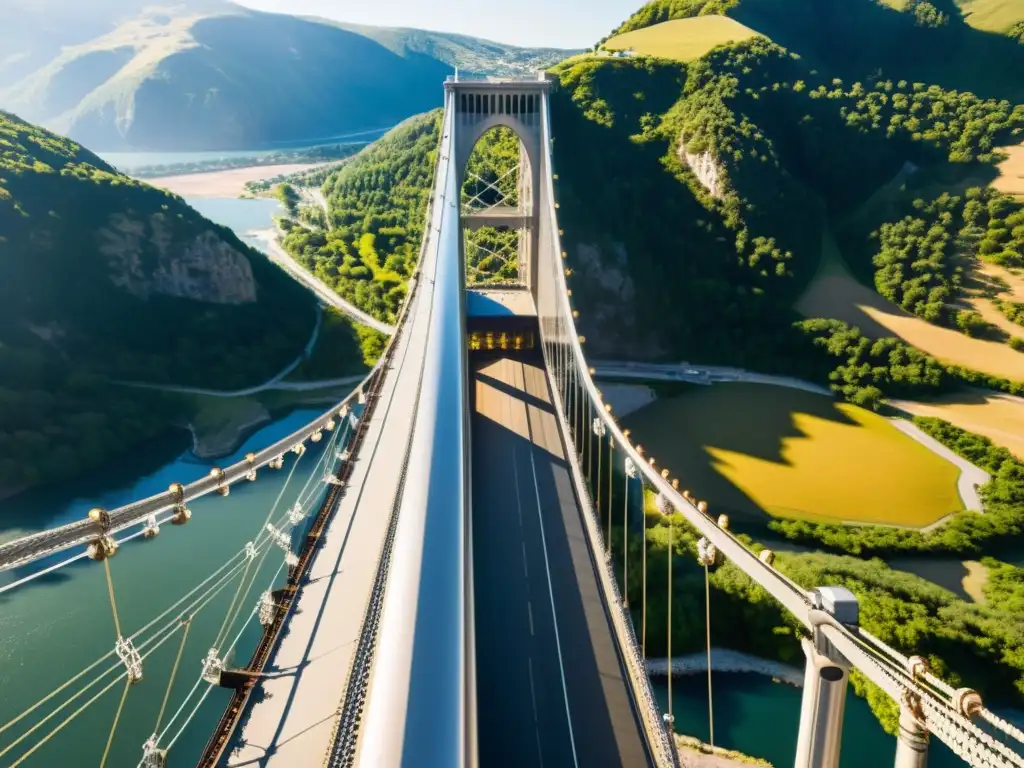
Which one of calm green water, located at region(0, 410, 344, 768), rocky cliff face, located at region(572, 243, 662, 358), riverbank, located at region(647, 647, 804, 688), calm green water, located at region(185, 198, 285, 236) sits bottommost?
riverbank, located at region(647, 647, 804, 688)

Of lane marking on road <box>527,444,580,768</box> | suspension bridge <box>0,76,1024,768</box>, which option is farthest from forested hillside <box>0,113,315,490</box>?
lane marking on road <box>527,444,580,768</box>

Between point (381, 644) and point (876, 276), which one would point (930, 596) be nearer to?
point (381, 644)

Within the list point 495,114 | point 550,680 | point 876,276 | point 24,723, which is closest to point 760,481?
point 495,114

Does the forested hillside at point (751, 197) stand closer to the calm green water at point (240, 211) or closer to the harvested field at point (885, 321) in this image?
the harvested field at point (885, 321)

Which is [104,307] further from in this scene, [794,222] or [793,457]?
[794,222]

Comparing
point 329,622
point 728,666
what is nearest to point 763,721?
point 728,666

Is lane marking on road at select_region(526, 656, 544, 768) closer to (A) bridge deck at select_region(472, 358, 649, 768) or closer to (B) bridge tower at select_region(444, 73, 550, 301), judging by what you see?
(A) bridge deck at select_region(472, 358, 649, 768)

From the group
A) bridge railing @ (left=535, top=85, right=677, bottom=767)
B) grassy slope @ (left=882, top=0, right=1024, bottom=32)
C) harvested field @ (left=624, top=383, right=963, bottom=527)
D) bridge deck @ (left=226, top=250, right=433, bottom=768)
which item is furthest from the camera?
grassy slope @ (left=882, top=0, right=1024, bottom=32)
